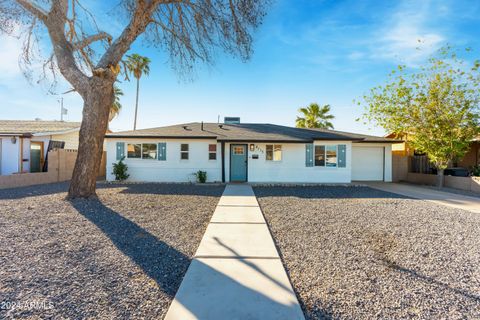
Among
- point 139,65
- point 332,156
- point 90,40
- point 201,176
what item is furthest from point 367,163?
point 139,65

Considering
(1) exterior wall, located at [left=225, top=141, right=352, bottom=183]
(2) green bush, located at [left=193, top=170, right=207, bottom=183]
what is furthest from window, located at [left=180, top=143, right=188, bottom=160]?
(1) exterior wall, located at [left=225, top=141, right=352, bottom=183]

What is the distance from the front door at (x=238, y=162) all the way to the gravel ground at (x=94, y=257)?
5981 millimetres

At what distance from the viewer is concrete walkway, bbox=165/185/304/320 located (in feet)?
7.44

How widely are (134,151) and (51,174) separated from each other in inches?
187

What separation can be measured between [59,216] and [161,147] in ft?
23.7

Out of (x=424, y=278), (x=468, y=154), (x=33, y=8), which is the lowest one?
(x=424, y=278)

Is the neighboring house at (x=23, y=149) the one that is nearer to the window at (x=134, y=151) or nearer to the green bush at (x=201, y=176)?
the window at (x=134, y=151)

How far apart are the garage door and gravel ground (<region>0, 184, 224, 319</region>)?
36.9 ft

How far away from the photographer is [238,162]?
41.9 ft

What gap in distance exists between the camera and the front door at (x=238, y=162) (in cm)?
1274

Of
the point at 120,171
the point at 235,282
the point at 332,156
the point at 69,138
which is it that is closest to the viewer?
the point at 235,282

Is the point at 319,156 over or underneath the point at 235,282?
over

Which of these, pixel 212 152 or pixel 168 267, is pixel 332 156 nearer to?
pixel 212 152

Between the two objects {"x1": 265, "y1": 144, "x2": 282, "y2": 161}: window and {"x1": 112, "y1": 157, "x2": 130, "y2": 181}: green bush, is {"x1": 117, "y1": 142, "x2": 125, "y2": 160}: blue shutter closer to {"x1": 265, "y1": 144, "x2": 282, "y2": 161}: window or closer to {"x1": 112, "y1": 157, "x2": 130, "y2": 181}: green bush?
{"x1": 112, "y1": 157, "x2": 130, "y2": 181}: green bush
